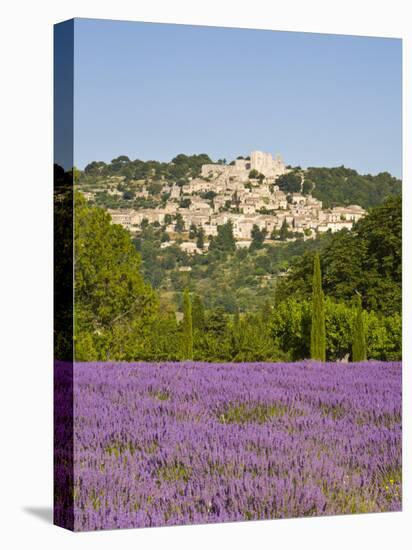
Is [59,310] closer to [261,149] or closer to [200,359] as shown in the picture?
[200,359]

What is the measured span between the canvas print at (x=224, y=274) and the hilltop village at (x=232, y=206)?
0.6 inches

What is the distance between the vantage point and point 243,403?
33.0 ft

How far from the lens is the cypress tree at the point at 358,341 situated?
1055 centimetres

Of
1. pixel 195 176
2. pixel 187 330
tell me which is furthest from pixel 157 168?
pixel 187 330

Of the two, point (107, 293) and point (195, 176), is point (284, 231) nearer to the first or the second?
point (195, 176)

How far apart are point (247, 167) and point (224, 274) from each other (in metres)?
0.91

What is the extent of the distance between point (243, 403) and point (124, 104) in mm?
2670

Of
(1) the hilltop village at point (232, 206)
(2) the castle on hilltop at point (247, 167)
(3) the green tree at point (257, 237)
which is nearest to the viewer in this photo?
(1) the hilltop village at point (232, 206)

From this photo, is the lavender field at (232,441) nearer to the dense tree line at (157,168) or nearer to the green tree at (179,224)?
the green tree at (179,224)

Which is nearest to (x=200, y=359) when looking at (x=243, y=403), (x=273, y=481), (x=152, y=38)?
(x=243, y=403)

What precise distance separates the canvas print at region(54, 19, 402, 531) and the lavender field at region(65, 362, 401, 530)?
0.05 ft

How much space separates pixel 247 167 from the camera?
9938 millimetres

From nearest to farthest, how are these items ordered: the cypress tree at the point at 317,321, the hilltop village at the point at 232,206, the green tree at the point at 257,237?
the hilltop village at the point at 232,206 → the green tree at the point at 257,237 → the cypress tree at the point at 317,321

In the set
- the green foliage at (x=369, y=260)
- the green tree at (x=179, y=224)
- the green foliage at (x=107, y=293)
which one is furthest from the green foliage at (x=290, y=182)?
the green foliage at (x=107, y=293)
